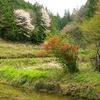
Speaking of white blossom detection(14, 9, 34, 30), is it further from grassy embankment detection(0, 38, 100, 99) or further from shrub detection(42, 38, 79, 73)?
shrub detection(42, 38, 79, 73)

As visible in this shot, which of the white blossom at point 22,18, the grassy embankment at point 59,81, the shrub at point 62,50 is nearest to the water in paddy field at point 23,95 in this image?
the grassy embankment at point 59,81

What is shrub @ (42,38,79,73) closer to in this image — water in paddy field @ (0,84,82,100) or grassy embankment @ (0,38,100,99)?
grassy embankment @ (0,38,100,99)

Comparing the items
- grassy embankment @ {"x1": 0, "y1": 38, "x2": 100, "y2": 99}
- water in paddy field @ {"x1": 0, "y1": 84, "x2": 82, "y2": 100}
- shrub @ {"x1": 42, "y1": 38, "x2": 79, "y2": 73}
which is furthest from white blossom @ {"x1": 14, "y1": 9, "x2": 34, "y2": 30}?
water in paddy field @ {"x1": 0, "y1": 84, "x2": 82, "y2": 100}

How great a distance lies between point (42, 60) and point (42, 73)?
55.9 ft

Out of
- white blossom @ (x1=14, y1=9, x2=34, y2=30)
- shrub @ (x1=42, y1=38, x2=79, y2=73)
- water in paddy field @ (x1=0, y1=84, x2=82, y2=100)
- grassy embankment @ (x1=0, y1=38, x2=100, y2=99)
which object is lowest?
water in paddy field @ (x1=0, y1=84, x2=82, y2=100)

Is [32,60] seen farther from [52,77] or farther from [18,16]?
[18,16]

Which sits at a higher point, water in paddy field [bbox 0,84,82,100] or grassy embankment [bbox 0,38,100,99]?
grassy embankment [bbox 0,38,100,99]

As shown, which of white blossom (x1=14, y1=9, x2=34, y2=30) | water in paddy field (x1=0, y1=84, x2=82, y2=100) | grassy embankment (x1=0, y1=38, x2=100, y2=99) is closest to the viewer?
water in paddy field (x1=0, y1=84, x2=82, y2=100)

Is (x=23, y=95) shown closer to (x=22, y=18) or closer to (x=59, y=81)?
(x=59, y=81)

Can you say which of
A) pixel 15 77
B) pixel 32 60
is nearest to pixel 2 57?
pixel 32 60

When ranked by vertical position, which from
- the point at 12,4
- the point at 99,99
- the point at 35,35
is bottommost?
the point at 99,99

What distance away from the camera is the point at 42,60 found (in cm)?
5166

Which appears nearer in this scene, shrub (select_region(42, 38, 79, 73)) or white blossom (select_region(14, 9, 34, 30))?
shrub (select_region(42, 38, 79, 73))

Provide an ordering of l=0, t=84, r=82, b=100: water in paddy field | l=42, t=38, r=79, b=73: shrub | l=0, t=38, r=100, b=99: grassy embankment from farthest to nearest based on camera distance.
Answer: l=42, t=38, r=79, b=73: shrub, l=0, t=38, r=100, b=99: grassy embankment, l=0, t=84, r=82, b=100: water in paddy field
